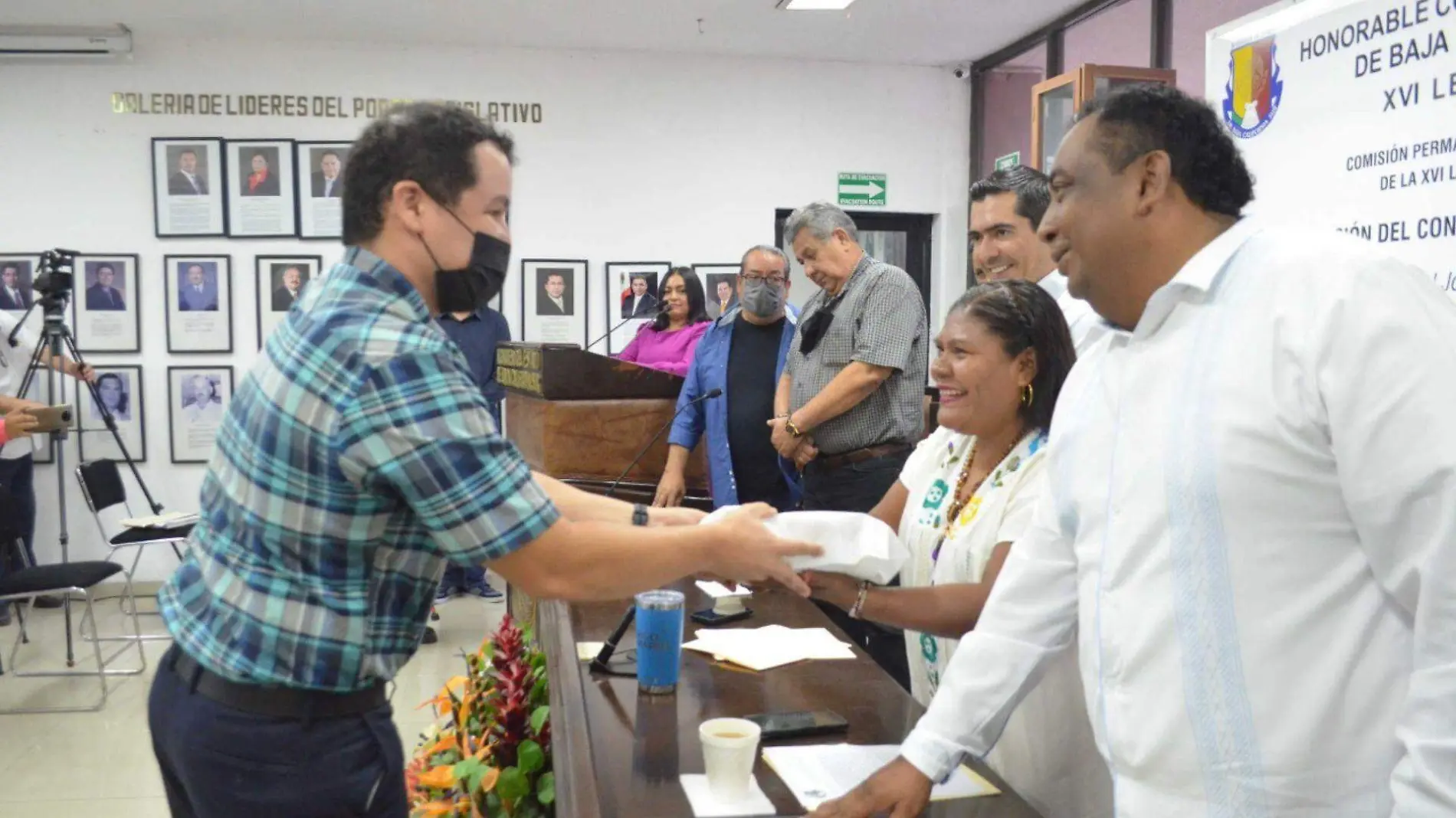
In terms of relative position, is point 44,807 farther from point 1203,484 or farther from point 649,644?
point 1203,484

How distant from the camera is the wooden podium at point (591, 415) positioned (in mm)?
3145

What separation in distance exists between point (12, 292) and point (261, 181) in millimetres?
1496

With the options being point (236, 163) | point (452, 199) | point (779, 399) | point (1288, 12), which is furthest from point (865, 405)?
point (236, 163)

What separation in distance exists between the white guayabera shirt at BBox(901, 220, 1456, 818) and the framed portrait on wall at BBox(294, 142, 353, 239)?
581 cm

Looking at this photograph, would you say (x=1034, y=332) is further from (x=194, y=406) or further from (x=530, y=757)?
(x=194, y=406)

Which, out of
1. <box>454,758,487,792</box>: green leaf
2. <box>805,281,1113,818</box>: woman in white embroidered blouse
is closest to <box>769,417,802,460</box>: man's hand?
<box>805,281,1113,818</box>: woman in white embroidered blouse

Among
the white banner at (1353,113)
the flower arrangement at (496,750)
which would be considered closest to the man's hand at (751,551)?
the flower arrangement at (496,750)

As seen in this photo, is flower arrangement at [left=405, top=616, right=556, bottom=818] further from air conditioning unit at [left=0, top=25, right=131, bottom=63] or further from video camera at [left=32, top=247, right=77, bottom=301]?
air conditioning unit at [left=0, top=25, right=131, bottom=63]

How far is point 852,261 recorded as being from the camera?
11.5 feet

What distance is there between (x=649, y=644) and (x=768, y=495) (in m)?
2.14

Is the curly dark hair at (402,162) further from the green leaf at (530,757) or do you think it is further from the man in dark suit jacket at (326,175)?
the man in dark suit jacket at (326,175)

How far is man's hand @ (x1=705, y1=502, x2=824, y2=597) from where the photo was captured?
5.16ft

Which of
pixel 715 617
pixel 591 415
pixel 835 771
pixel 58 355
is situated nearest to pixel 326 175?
pixel 58 355

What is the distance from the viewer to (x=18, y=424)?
14.2ft
